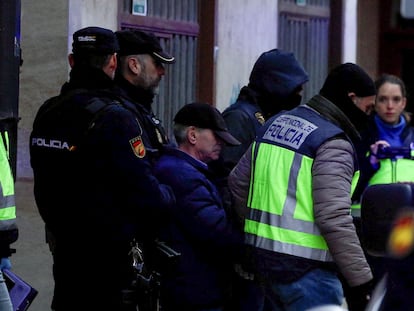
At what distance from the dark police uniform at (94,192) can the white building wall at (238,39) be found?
4.52 m

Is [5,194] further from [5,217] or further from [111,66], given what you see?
[111,66]

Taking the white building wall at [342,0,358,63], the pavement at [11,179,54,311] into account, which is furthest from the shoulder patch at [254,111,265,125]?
the white building wall at [342,0,358,63]

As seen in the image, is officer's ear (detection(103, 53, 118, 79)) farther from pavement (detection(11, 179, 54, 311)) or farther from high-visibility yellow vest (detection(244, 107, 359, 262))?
pavement (detection(11, 179, 54, 311))

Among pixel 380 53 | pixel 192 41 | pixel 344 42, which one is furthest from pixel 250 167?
pixel 380 53

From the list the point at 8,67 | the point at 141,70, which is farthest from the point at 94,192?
the point at 8,67

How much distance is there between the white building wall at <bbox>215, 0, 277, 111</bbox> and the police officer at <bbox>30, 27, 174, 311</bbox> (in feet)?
14.7

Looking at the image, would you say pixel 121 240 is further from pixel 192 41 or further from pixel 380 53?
pixel 380 53

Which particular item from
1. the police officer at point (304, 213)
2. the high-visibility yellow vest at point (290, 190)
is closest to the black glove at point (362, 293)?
the police officer at point (304, 213)

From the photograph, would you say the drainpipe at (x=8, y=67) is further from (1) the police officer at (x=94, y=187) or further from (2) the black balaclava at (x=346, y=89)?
(2) the black balaclava at (x=346, y=89)

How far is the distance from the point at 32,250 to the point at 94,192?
316cm

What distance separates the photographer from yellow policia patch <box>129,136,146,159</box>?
19.5 ft

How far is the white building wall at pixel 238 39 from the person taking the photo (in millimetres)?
10664

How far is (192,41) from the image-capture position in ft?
34.5

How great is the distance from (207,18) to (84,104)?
4632mm
